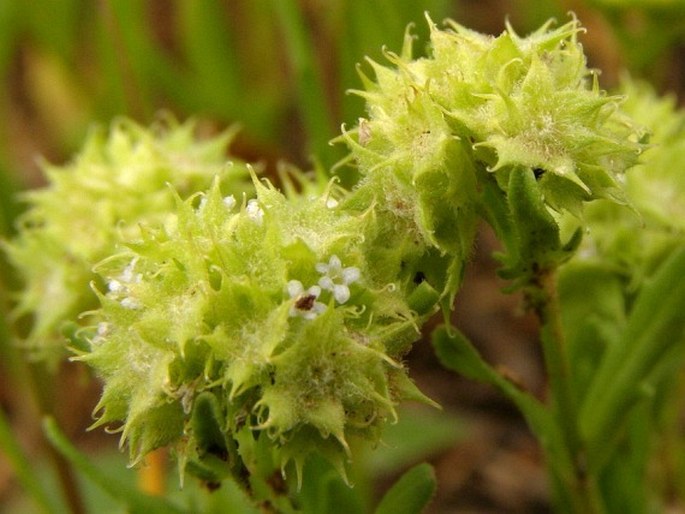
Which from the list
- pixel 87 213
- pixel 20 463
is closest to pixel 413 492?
pixel 87 213

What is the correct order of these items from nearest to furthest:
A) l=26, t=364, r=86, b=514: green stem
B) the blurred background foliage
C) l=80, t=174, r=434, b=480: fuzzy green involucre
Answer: l=80, t=174, r=434, b=480: fuzzy green involucre
l=26, t=364, r=86, b=514: green stem
the blurred background foliage

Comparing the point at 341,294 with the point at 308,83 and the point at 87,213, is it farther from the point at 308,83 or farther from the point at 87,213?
the point at 308,83

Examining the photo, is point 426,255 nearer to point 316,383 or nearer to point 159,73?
point 316,383

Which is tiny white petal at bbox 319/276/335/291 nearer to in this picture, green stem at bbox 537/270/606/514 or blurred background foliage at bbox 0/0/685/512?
green stem at bbox 537/270/606/514

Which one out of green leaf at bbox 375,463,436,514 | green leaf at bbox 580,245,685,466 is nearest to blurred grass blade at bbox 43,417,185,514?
green leaf at bbox 375,463,436,514

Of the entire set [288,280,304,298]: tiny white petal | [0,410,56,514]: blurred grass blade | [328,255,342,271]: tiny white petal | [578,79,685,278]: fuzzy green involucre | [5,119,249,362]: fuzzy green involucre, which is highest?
[5,119,249,362]: fuzzy green involucre

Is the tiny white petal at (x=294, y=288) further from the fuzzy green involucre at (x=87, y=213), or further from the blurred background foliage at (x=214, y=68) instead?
the blurred background foliage at (x=214, y=68)
